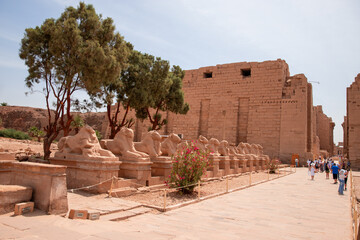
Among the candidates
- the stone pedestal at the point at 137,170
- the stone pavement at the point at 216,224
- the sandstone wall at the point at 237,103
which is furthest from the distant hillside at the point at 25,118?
the stone pavement at the point at 216,224

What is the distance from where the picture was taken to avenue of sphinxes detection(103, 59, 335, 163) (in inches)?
801

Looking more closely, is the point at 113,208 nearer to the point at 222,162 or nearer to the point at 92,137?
the point at 92,137

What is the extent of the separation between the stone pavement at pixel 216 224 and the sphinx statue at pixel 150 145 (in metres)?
2.32

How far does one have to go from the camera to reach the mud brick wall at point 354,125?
19531 mm

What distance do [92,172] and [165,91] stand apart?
10402 millimetres

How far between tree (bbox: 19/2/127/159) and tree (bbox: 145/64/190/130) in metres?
3.60

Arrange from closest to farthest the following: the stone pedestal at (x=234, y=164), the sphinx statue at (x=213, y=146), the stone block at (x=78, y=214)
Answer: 1. the stone block at (x=78, y=214)
2. the sphinx statue at (x=213, y=146)
3. the stone pedestal at (x=234, y=164)

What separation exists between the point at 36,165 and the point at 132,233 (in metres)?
1.92

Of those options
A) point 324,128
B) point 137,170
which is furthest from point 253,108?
point 137,170

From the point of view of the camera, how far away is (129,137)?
7293 millimetres

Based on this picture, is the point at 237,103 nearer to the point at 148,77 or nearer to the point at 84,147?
the point at 148,77

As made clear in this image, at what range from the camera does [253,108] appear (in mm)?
21953

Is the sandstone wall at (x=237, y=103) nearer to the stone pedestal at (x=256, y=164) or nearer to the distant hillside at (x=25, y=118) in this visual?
the stone pedestal at (x=256, y=164)

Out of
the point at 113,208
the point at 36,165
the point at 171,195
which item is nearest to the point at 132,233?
the point at 113,208
